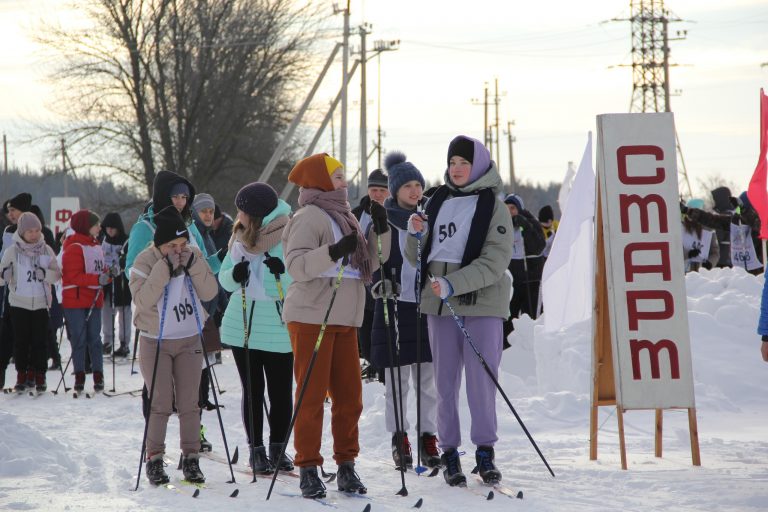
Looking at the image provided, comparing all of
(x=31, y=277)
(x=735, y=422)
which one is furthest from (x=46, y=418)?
(x=735, y=422)

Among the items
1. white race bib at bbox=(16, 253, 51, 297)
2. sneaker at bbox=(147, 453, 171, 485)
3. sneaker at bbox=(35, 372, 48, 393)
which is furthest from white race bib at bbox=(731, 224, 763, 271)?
sneaker at bbox=(147, 453, 171, 485)

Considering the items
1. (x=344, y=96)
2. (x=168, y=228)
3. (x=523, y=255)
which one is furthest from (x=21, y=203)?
(x=344, y=96)

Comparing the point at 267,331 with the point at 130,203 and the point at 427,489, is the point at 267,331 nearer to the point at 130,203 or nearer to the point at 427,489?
the point at 427,489

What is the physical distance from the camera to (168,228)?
253 inches

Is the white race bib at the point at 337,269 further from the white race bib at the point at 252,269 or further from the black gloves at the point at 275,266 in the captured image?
the white race bib at the point at 252,269

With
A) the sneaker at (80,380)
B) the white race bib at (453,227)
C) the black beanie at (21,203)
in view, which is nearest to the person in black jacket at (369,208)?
the white race bib at (453,227)

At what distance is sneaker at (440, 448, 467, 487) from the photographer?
19.9 ft

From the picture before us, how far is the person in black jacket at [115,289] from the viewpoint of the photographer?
45.6ft

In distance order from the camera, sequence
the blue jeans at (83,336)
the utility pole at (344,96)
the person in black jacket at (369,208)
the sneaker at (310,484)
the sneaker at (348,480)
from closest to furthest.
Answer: the sneaker at (310,484), the sneaker at (348,480), the person in black jacket at (369,208), the blue jeans at (83,336), the utility pole at (344,96)

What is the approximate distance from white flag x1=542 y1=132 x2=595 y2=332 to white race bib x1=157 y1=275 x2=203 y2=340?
2368 millimetres

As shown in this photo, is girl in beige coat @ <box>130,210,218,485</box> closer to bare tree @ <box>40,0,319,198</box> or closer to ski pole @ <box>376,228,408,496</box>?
ski pole @ <box>376,228,408,496</box>

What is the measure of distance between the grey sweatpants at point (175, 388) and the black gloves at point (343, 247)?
1325mm

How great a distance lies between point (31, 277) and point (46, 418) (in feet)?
7.34

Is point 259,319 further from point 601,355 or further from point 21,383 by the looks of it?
point 21,383
